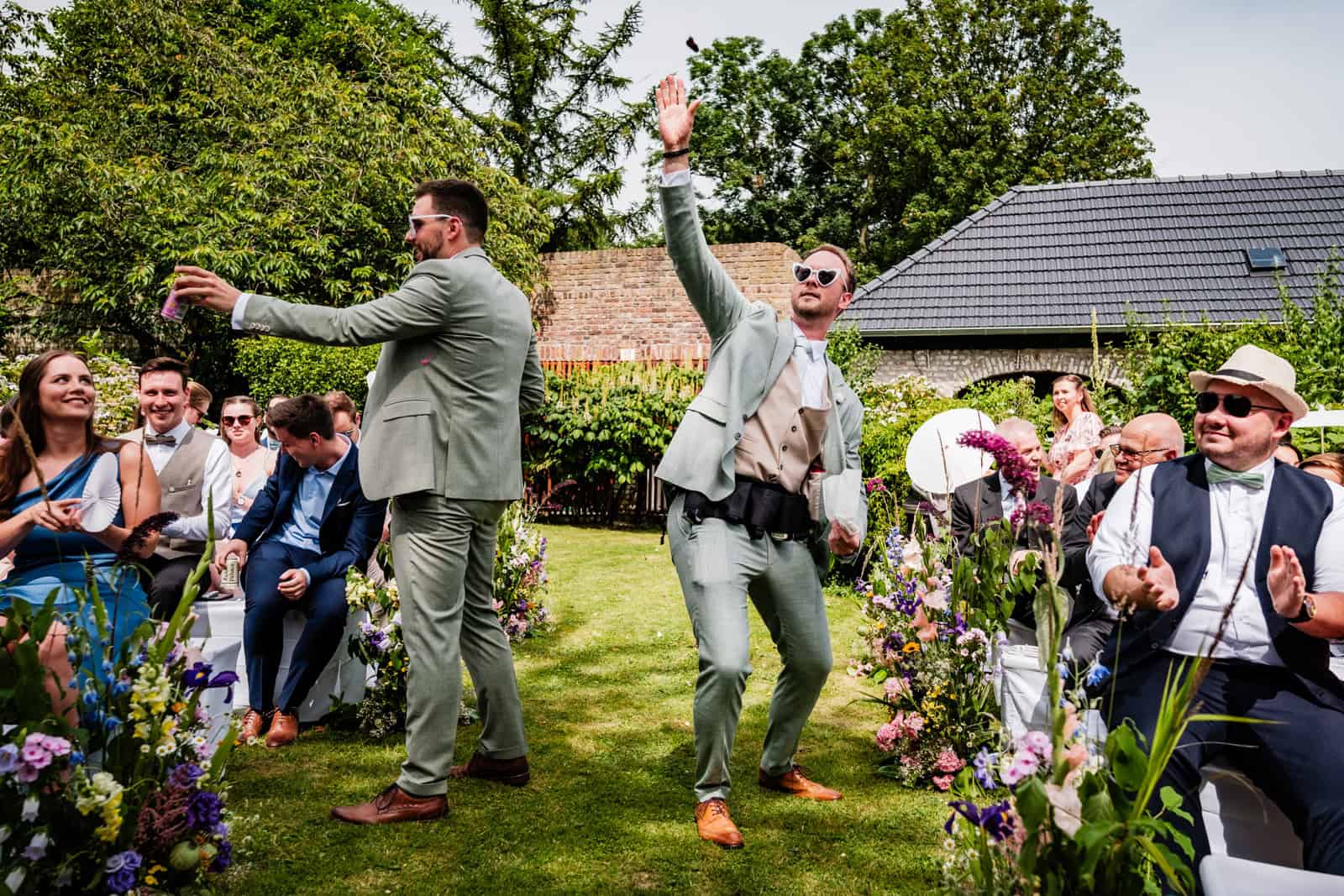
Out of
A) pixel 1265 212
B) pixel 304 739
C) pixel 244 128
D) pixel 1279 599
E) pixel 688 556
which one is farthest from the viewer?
pixel 244 128

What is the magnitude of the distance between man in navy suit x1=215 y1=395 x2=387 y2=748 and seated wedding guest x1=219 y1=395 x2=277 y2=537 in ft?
3.49

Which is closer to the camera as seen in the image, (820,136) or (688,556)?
(688,556)

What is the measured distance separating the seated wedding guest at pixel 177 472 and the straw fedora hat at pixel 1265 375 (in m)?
4.21

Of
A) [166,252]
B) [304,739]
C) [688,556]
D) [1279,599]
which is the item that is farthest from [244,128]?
[1279,599]

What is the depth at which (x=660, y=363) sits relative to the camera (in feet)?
43.8

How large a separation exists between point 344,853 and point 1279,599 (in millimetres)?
2967

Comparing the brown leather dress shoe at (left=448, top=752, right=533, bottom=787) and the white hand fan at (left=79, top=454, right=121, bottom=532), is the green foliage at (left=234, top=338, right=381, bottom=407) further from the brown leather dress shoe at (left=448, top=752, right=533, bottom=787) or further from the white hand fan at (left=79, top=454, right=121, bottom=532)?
the brown leather dress shoe at (left=448, top=752, right=533, bottom=787)

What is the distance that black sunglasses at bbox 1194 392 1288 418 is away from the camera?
3.07 m

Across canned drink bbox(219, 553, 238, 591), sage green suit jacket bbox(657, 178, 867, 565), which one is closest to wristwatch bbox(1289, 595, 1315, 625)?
sage green suit jacket bbox(657, 178, 867, 565)

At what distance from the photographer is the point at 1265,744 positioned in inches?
109

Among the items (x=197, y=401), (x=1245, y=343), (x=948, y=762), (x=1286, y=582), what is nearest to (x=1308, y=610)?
(x=1286, y=582)

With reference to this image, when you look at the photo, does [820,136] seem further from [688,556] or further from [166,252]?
[688,556]

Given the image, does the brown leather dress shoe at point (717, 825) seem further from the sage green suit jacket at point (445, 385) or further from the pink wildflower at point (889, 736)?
the sage green suit jacket at point (445, 385)

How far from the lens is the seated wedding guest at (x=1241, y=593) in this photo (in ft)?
8.84
